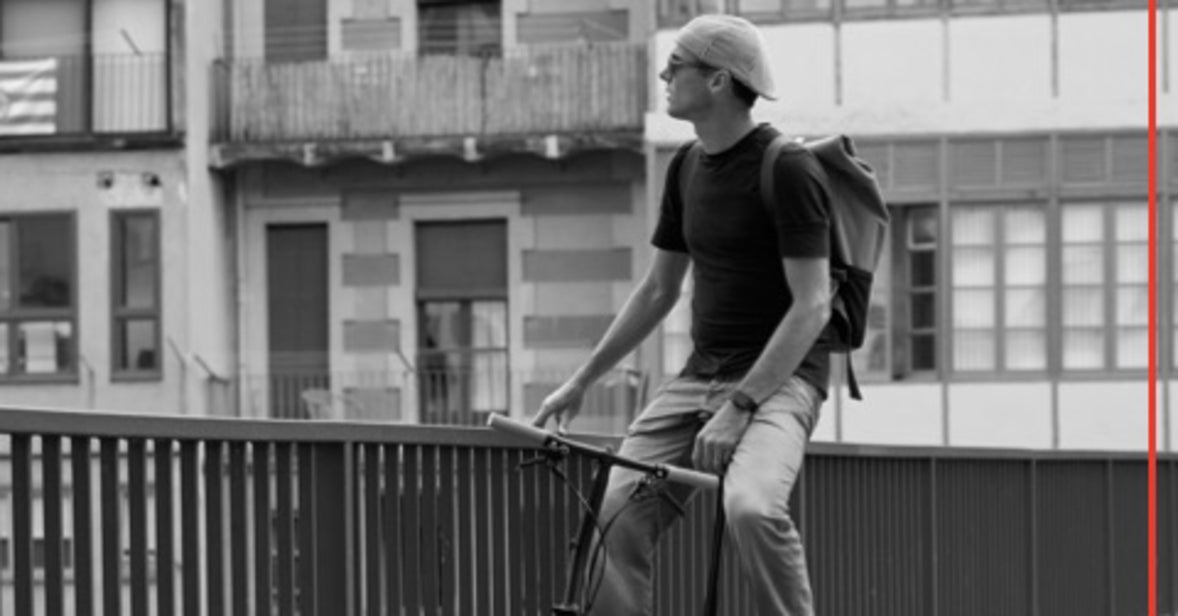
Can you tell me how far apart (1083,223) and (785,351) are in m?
29.7

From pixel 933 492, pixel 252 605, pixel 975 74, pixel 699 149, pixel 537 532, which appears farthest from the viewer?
pixel 975 74

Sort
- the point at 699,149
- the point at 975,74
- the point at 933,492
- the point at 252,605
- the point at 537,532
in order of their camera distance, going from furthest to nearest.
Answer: the point at 975,74
the point at 933,492
the point at 537,532
the point at 699,149
the point at 252,605

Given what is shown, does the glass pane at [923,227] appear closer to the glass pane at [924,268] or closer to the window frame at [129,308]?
the glass pane at [924,268]

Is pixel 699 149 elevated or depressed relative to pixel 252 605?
elevated

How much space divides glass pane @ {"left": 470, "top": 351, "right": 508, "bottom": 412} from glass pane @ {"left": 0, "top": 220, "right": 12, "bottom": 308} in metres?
6.46

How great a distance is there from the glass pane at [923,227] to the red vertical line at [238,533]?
30.2 meters

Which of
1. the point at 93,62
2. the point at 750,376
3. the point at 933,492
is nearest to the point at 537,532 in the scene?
the point at 750,376

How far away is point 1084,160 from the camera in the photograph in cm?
3603

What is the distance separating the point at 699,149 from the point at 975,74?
96.6 feet

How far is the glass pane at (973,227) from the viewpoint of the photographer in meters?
36.4

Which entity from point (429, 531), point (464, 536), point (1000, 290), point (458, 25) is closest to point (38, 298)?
point (458, 25)

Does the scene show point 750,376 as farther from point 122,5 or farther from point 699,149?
point 122,5

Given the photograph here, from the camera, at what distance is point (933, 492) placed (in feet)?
45.6

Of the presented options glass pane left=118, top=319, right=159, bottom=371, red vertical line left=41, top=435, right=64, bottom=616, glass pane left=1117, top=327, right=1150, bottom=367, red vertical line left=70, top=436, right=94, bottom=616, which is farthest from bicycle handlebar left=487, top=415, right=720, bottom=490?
glass pane left=118, top=319, right=159, bottom=371
